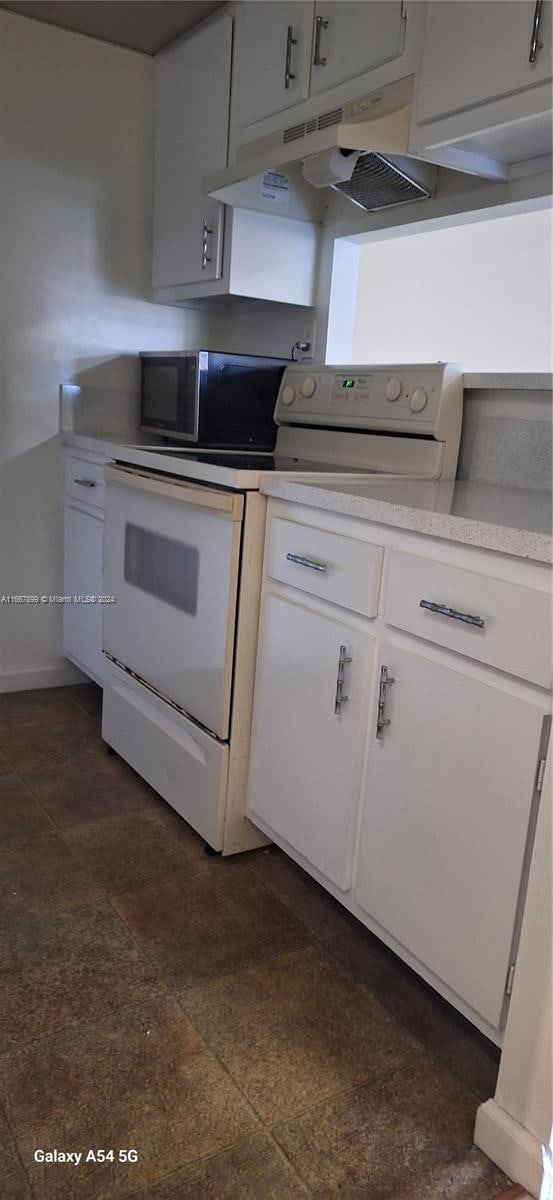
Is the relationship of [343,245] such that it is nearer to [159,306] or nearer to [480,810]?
[159,306]

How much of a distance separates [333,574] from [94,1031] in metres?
0.88

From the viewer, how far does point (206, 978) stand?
5.03 ft

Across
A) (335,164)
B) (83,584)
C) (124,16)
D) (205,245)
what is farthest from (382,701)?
(124,16)

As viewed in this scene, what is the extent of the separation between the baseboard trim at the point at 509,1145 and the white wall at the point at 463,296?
1.67 metres

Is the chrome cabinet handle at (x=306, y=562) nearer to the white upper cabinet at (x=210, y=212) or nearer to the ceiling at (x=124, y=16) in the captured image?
the white upper cabinet at (x=210, y=212)

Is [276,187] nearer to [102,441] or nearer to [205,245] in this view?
[205,245]

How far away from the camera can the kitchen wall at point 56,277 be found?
8.66 ft

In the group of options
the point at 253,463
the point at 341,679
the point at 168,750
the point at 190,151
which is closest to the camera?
the point at 341,679

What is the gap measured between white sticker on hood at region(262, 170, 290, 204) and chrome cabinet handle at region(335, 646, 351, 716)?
1471 millimetres

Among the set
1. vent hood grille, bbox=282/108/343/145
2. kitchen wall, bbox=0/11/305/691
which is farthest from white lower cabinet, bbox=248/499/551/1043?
kitchen wall, bbox=0/11/305/691

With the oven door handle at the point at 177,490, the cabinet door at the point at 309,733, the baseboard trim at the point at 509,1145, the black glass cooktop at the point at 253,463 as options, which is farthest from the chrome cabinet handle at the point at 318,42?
the baseboard trim at the point at 509,1145

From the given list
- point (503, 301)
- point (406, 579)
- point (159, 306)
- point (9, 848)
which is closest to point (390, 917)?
point (406, 579)

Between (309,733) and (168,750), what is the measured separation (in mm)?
562

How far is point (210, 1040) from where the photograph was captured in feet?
4.54
